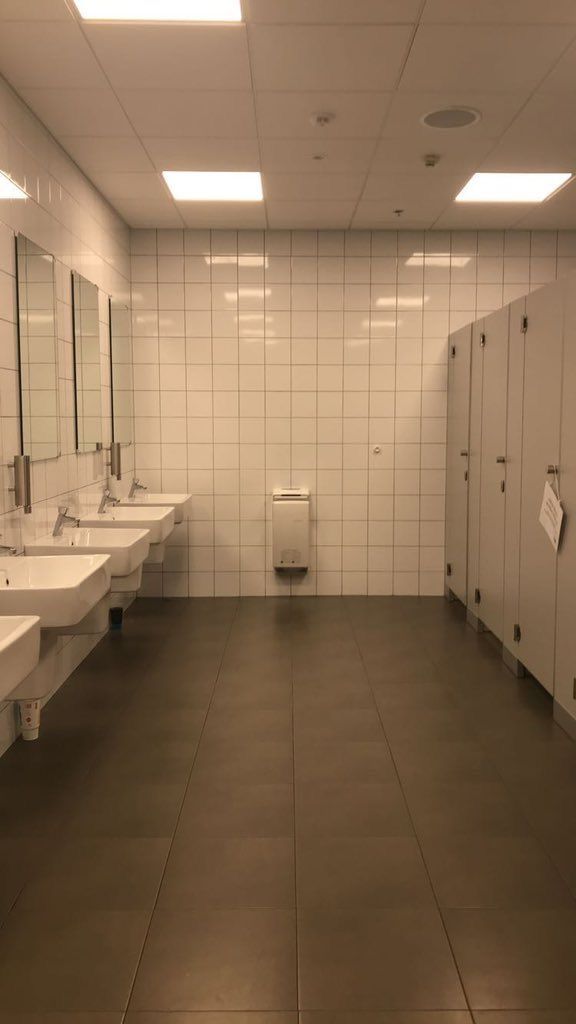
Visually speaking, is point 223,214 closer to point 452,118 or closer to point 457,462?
point 452,118

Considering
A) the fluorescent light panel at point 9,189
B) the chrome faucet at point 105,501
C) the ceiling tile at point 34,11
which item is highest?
the ceiling tile at point 34,11

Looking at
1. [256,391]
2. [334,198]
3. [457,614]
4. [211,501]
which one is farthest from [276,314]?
[457,614]

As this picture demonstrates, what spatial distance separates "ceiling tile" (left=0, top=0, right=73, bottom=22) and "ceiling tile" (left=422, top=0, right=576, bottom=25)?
1.26 meters

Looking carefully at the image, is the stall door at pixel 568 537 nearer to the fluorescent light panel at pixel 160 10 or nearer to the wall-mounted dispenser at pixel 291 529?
the fluorescent light panel at pixel 160 10

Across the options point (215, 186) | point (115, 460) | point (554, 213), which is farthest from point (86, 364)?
point (554, 213)

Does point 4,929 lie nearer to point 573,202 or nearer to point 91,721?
point 91,721

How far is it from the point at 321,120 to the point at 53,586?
8.28 ft

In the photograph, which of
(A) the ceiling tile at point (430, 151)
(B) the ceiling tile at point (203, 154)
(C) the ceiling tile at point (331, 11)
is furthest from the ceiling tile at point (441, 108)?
(B) the ceiling tile at point (203, 154)

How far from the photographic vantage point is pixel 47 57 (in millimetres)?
3100

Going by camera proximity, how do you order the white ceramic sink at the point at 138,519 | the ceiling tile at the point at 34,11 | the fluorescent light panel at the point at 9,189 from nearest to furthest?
the ceiling tile at the point at 34,11, the fluorescent light panel at the point at 9,189, the white ceramic sink at the point at 138,519

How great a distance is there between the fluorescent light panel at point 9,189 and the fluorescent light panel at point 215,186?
51.5 inches

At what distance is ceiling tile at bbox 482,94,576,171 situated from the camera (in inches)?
141

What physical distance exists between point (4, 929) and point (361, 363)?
185 inches

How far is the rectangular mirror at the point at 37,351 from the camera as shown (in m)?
3.41
